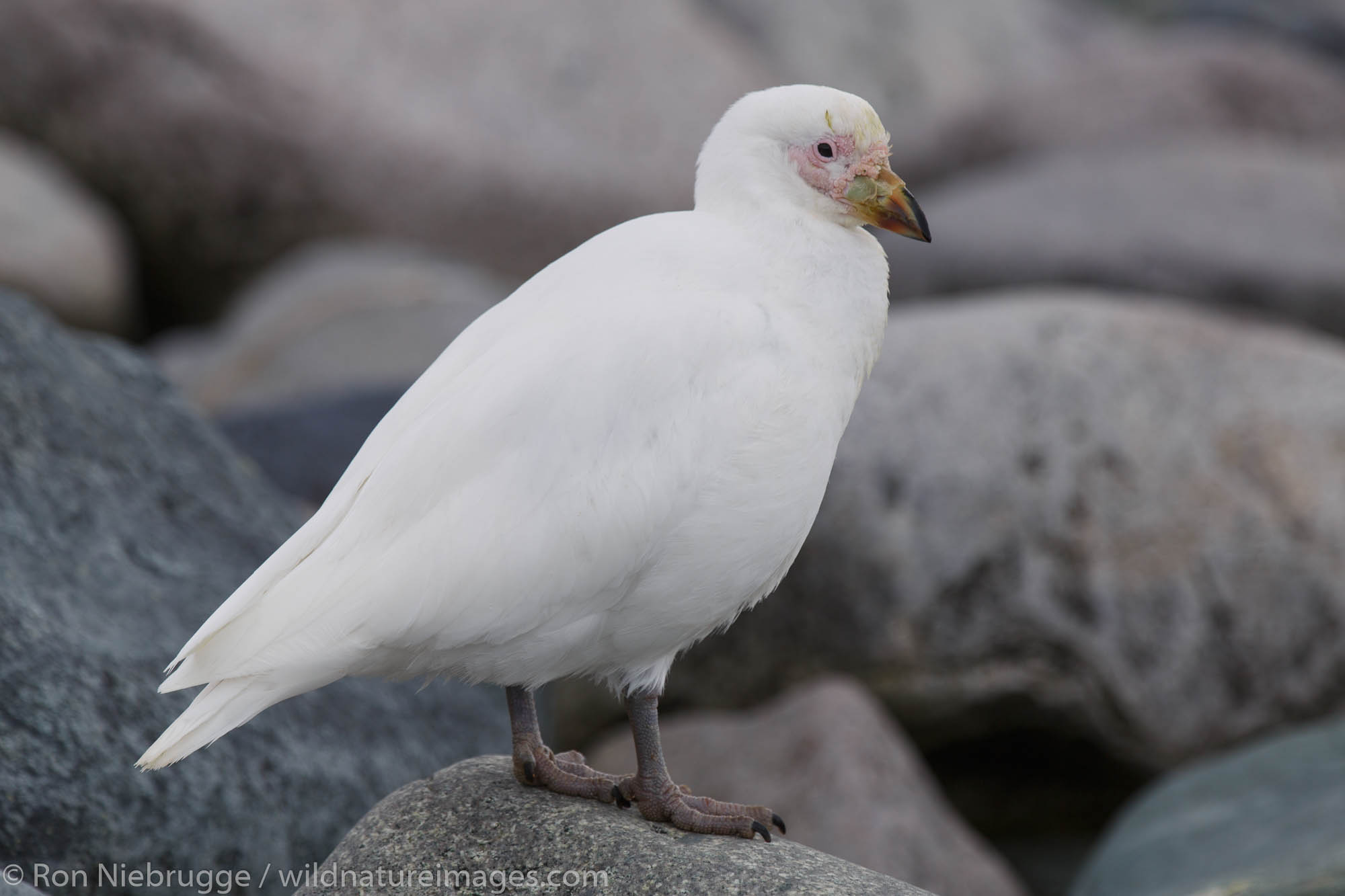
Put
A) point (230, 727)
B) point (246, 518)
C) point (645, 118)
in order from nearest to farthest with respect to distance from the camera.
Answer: point (230, 727)
point (246, 518)
point (645, 118)

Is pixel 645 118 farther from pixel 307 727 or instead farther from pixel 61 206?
pixel 307 727

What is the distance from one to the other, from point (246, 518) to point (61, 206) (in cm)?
726

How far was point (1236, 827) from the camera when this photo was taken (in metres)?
5.89

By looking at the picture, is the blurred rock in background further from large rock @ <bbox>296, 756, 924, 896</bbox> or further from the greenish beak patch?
the greenish beak patch

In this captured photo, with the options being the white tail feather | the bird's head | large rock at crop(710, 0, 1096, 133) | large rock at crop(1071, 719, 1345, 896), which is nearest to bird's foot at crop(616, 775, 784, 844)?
the white tail feather

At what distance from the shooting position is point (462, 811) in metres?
4.10

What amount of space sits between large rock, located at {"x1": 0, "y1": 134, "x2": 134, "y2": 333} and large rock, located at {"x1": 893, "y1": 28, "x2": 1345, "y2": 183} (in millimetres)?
7740

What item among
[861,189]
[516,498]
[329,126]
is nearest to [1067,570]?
[861,189]

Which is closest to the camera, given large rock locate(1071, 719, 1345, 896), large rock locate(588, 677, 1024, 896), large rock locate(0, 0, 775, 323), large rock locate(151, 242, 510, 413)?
large rock locate(1071, 719, 1345, 896)

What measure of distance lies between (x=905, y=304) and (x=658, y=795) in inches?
291

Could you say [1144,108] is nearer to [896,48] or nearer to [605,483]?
[896,48]

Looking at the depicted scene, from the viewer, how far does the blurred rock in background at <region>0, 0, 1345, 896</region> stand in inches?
296

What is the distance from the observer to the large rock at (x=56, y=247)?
Result: 11461mm

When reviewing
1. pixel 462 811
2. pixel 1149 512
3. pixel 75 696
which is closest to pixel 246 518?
pixel 75 696
